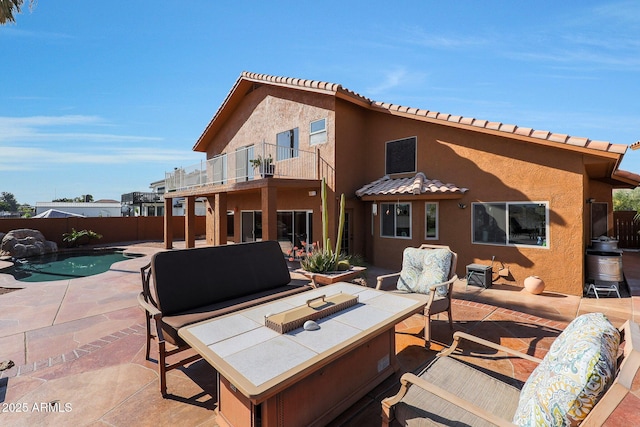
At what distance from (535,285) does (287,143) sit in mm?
10116

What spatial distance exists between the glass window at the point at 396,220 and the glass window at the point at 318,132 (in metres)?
3.41

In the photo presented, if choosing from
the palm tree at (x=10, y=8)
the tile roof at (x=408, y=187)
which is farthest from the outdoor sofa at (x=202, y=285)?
the palm tree at (x=10, y=8)

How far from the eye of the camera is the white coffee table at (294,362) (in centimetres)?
225

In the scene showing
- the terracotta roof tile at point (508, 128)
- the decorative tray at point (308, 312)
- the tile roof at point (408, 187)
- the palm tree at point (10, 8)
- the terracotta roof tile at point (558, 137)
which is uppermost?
the palm tree at point (10, 8)

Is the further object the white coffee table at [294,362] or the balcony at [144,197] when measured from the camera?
the balcony at [144,197]

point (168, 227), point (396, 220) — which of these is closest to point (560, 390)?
point (396, 220)

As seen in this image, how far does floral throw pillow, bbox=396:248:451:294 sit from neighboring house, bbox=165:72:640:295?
3.76 m

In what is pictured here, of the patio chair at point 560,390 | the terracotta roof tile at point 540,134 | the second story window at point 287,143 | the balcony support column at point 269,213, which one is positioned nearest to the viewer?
the patio chair at point 560,390

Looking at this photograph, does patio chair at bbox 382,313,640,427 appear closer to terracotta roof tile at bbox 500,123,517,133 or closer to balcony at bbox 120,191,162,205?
terracotta roof tile at bbox 500,123,517,133

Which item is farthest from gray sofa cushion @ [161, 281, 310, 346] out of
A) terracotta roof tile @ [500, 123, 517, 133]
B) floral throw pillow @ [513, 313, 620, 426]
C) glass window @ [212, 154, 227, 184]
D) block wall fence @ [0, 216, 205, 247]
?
block wall fence @ [0, 216, 205, 247]

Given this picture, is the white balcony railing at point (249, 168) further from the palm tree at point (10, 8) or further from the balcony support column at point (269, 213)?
the palm tree at point (10, 8)

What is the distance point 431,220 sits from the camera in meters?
10.0

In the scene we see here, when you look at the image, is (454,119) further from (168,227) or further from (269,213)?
(168,227)

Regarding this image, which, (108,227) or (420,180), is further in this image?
(108,227)
